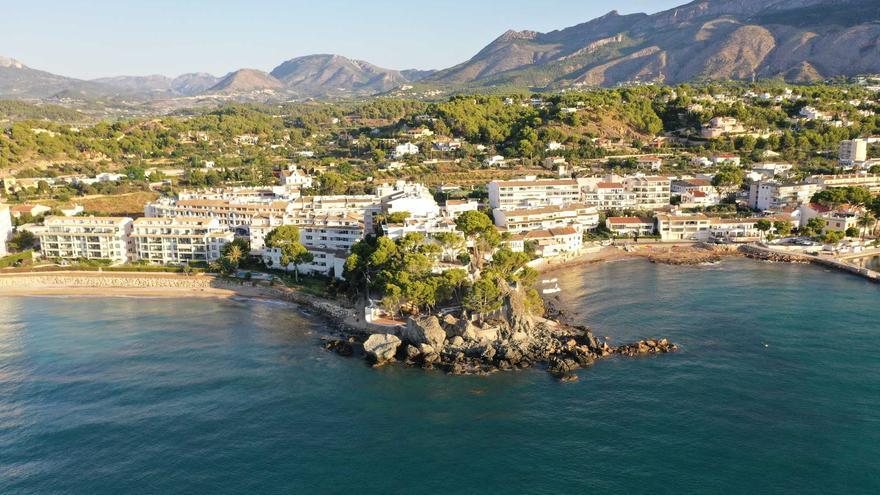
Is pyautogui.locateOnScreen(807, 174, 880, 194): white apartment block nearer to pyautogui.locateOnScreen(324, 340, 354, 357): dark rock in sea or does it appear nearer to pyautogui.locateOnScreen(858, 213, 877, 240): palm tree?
pyautogui.locateOnScreen(858, 213, 877, 240): palm tree

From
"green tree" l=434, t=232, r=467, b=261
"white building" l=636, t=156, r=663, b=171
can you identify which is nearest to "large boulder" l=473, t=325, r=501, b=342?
"green tree" l=434, t=232, r=467, b=261

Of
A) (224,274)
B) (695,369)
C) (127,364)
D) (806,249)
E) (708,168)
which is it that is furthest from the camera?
(708,168)

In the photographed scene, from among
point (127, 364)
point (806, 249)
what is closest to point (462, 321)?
point (127, 364)

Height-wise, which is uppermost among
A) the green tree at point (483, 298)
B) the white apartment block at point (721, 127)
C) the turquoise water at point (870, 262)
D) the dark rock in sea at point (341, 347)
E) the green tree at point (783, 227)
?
the white apartment block at point (721, 127)

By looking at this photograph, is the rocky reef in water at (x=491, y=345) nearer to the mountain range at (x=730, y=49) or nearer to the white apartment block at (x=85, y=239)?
the white apartment block at (x=85, y=239)

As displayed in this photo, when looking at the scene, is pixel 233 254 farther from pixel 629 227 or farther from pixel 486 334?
pixel 629 227

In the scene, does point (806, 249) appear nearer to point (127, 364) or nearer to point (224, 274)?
point (224, 274)

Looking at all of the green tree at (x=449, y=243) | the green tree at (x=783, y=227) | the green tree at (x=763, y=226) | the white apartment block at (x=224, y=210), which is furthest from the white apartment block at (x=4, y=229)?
the green tree at (x=783, y=227)

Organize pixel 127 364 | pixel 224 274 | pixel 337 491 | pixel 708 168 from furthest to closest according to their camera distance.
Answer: pixel 708 168
pixel 224 274
pixel 127 364
pixel 337 491
